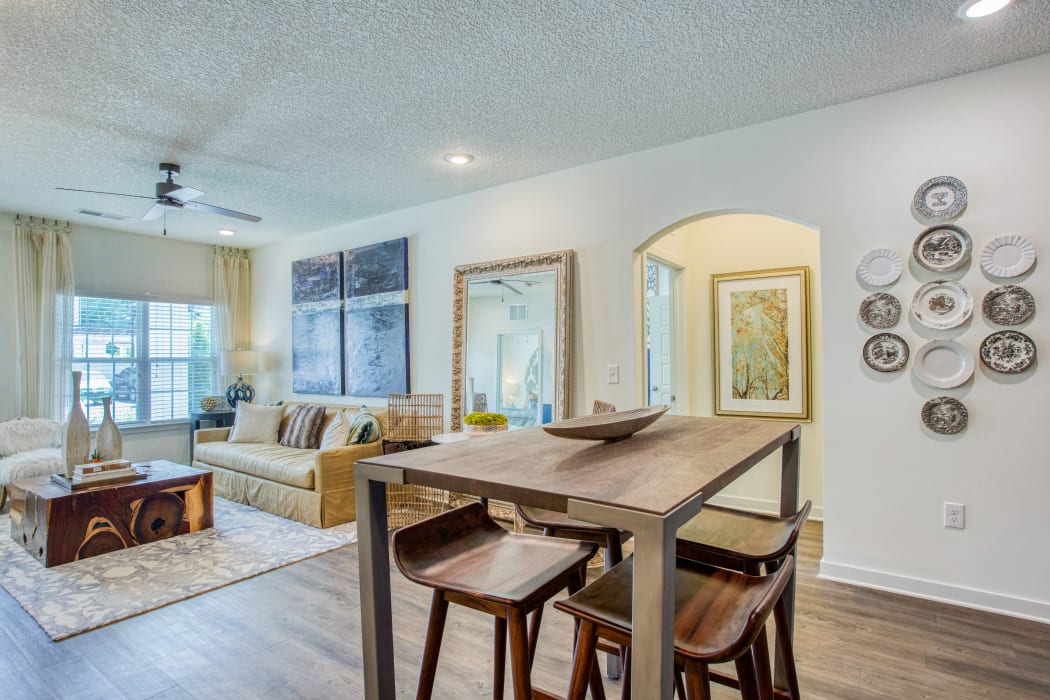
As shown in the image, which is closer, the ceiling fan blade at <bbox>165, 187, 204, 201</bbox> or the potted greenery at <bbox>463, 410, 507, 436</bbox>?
the potted greenery at <bbox>463, 410, 507, 436</bbox>

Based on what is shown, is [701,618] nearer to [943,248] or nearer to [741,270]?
[943,248]

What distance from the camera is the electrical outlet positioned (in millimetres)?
2662

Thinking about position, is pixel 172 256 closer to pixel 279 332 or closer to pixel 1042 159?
pixel 279 332

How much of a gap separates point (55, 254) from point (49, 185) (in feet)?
4.27

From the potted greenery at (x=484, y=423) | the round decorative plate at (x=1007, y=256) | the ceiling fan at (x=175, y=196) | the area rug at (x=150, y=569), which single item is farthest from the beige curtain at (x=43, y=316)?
the round decorative plate at (x=1007, y=256)

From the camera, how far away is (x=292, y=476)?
4188 millimetres

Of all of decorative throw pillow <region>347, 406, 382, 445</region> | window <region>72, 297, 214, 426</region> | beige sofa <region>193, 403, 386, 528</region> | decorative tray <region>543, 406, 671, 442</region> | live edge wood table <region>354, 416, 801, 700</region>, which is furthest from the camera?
window <region>72, 297, 214, 426</region>

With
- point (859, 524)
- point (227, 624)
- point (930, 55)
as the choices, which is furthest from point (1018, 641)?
point (227, 624)

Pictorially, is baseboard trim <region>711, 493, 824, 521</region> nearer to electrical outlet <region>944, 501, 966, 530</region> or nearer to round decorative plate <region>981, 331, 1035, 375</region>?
electrical outlet <region>944, 501, 966, 530</region>

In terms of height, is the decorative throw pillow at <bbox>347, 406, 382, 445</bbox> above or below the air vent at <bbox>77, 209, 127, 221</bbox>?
below

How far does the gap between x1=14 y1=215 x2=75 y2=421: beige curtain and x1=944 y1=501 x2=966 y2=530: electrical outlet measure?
6.78 metres

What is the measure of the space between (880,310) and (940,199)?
59 centimetres

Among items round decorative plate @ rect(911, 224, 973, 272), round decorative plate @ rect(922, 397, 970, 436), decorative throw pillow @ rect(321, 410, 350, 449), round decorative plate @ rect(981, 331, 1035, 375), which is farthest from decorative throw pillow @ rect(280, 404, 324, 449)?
round decorative plate @ rect(981, 331, 1035, 375)

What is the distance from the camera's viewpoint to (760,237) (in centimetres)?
427
